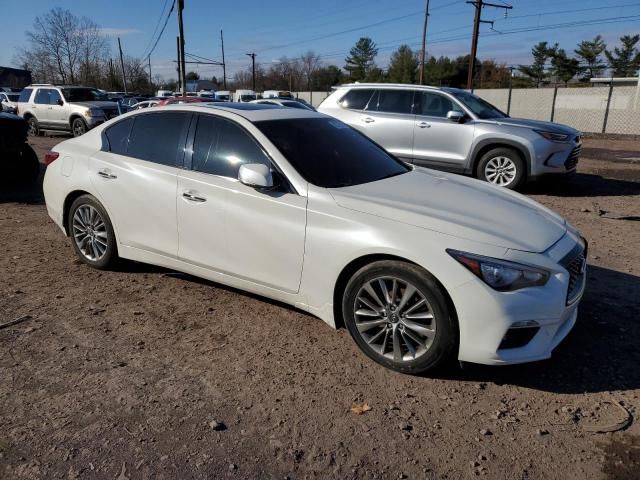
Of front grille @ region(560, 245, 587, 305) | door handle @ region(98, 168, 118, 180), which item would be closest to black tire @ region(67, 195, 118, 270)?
door handle @ region(98, 168, 118, 180)

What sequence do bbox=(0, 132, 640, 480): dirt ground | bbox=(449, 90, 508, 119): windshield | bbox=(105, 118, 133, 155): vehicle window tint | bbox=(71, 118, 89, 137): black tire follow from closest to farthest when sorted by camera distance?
bbox=(0, 132, 640, 480): dirt ground < bbox=(105, 118, 133, 155): vehicle window tint < bbox=(449, 90, 508, 119): windshield < bbox=(71, 118, 89, 137): black tire

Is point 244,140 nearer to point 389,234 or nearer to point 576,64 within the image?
point 389,234

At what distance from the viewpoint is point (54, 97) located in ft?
58.4

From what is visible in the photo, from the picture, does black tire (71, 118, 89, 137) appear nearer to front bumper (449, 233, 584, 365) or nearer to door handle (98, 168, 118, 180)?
door handle (98, 168, 118, 180)

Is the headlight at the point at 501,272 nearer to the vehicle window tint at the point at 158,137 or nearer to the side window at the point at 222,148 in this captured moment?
the side window at the point at 222,148

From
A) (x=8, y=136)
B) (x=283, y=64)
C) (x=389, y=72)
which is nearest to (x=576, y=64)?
(x=389, y=72)

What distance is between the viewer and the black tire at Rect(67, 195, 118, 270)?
4.73m

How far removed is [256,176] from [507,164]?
665 centimetres

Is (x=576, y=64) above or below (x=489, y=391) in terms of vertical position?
above

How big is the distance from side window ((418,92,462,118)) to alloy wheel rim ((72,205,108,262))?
6.71m

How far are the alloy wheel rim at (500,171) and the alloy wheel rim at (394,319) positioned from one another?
6444 millimetres

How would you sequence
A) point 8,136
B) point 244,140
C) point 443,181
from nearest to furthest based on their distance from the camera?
point 244,140 < point 443,181 < point 8,136

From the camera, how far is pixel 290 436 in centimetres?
275

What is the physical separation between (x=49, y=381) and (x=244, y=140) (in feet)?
6.89
